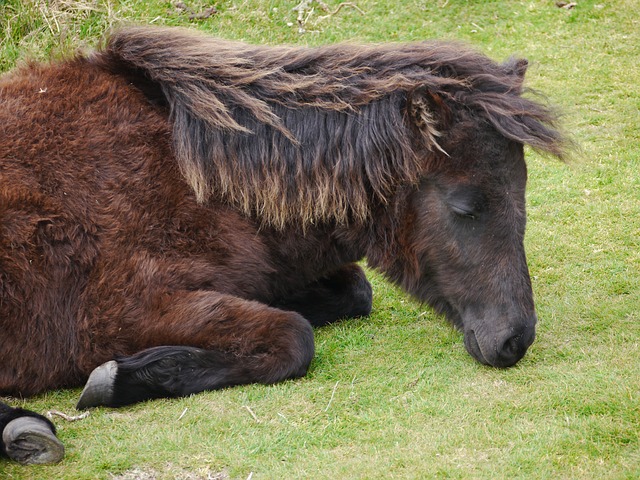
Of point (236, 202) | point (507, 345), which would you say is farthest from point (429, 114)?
point (507, 345)

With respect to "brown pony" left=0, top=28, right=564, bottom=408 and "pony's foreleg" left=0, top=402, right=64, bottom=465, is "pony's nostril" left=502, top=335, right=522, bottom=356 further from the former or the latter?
"pony's foreleg" left=0, top=402, right=64, bottom=465

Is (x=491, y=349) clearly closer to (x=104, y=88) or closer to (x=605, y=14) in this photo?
(x=104, y=88)

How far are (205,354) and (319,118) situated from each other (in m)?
1.52

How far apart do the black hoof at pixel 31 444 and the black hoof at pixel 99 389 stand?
1.80 feet

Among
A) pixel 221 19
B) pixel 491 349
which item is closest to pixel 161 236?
pixel 491 349

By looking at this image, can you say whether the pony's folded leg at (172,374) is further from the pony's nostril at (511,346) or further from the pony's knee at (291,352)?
the pony's nostril at (511,346)

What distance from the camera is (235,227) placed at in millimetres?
5086

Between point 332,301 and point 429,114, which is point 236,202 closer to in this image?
point 332,301

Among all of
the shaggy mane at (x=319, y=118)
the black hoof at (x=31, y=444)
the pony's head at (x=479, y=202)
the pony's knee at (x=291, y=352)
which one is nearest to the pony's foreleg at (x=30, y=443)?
the black hoof at (x=31, y=444)

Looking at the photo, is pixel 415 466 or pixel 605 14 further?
pixel 605 14

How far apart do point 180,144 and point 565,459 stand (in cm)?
276

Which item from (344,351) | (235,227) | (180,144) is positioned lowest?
(344,351)

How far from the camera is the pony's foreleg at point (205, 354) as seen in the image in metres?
4.58

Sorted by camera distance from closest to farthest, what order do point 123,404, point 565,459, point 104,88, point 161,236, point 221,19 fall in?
point 565,459, point 123,404, point 161,236, point 104,88, point 221,19
